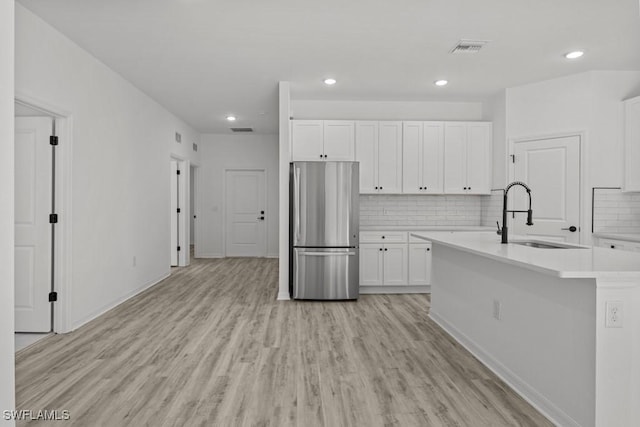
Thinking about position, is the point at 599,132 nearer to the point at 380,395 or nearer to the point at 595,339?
the point at 595,339

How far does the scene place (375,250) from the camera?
5215 mm

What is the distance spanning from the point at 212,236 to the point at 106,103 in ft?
15.1

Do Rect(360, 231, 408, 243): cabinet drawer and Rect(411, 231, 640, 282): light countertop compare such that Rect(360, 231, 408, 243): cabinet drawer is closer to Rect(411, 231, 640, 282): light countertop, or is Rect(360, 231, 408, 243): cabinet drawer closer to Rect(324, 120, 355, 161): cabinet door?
Rect(324, 120, 355, 161): cabinet door

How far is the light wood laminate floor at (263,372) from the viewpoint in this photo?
2.19m

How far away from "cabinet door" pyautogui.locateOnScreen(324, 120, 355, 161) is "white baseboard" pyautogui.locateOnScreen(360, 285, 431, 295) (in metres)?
1.78

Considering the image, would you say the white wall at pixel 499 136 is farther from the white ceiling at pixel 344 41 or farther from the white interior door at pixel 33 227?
the white interior door at pixel 33 227

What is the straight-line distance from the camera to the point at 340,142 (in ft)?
17.8

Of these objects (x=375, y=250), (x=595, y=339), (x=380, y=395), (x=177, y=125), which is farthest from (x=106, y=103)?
(x=595, y=339)

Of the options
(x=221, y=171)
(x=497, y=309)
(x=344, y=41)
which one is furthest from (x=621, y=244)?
(x=221, y=171)

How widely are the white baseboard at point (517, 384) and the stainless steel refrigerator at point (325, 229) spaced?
158 centimetres

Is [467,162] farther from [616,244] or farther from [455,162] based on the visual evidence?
[616,244]

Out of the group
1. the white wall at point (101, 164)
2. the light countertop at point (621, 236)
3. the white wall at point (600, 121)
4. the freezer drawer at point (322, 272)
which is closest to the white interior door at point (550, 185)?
the white wall at point (600, 121)

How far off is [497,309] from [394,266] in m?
2.48

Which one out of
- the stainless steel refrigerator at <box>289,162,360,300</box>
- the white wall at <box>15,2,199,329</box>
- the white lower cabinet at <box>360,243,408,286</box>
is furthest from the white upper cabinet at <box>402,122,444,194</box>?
the white wall at <box>15,2,199,329</box>
